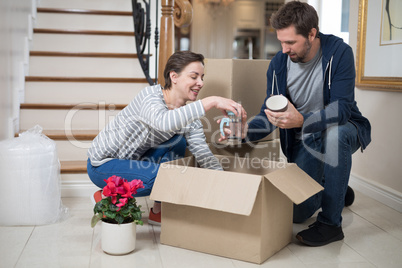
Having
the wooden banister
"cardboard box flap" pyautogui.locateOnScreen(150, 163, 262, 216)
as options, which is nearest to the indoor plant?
"cardboard box flap" pyautogui.locateOnScreen(150, 163, 262, 216)

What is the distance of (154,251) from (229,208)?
410 millimetres

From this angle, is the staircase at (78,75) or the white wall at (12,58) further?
the staircase at (78,75)

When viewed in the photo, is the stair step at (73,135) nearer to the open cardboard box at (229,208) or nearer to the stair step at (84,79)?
the stair step at (84,79)

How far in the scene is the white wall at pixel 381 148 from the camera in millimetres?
2529

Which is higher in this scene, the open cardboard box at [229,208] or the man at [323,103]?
the man at [323,103]

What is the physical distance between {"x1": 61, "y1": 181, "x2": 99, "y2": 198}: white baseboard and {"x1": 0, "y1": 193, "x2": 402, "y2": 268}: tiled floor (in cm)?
42

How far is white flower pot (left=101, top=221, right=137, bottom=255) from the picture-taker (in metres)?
1.72

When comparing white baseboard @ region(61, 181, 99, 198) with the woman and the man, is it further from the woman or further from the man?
the man

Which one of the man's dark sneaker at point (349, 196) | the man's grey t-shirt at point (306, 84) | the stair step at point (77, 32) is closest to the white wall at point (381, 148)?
the man's dark sneaker at point (349, 196)

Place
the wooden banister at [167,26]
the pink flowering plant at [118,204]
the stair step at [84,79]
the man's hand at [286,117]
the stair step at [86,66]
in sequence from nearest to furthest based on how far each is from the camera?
the pink flowering plant at [118,204]
the man's hand at [286,117]
the wooden banister at [167,26]
the stair step at [84,79]
the stair step at [86,66]

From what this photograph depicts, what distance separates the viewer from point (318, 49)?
2043mm

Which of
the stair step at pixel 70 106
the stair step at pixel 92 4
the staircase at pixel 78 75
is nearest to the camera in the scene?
the staircase at pixel 78 75

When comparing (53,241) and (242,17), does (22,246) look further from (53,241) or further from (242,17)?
(242,17)

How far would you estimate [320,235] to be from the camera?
74.9 inches
